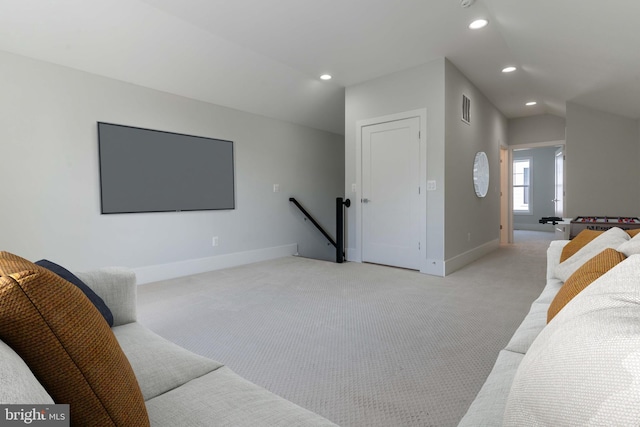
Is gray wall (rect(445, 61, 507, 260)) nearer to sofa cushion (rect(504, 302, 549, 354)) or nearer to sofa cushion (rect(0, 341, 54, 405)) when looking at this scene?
sofa cushion (rect(504, 302, 549, 354))

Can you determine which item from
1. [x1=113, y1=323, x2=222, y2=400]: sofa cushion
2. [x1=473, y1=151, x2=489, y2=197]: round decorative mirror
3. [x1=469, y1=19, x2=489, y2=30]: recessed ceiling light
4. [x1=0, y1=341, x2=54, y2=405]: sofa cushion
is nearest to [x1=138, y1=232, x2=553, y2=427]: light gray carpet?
[x1=113, y1=323, x2=222, y2=400]: sofa cushion

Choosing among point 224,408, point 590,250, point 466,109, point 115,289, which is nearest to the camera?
point 224,408

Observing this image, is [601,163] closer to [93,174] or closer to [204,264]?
[204,264]

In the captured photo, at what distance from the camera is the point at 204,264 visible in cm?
438

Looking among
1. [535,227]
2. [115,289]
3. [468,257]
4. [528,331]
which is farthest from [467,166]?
[535,227]

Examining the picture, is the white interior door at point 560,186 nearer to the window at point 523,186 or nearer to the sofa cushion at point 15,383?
the window at point 523,186

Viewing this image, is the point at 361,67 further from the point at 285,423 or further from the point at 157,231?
the point at 285,423

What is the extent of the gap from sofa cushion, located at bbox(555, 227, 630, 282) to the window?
920 centimetres

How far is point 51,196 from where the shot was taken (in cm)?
317

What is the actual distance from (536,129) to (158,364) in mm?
7545

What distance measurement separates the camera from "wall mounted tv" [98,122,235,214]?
3539 millimetres

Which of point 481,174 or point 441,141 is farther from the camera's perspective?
point 481,174

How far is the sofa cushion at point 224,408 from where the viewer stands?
806 millimetres

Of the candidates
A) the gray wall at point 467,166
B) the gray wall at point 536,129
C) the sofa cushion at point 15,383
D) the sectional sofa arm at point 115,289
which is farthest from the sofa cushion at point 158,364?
the gray wall at point 536,129
